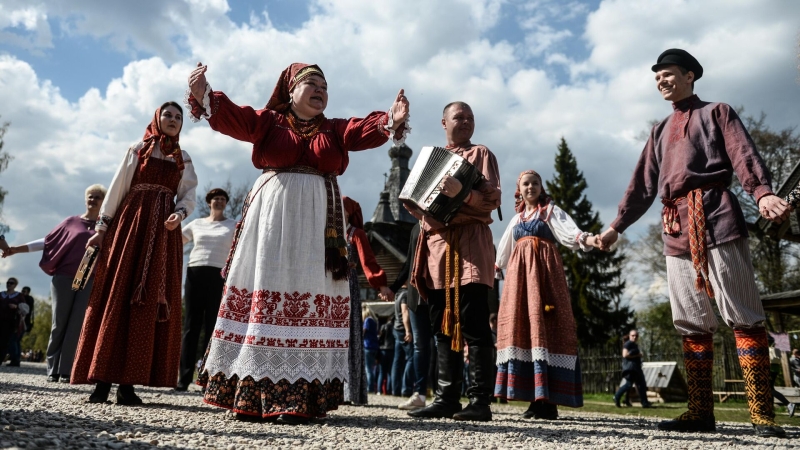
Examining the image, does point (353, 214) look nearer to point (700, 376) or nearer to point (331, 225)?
point (331, 225)

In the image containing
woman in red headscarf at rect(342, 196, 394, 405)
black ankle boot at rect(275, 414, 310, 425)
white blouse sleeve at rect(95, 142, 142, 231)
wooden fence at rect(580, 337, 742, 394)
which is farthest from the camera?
wooden fence at rect(580, 337, 742, 394)

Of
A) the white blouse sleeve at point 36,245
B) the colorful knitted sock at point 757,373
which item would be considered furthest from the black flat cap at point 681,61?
the white blouse sleeve at point 36,245

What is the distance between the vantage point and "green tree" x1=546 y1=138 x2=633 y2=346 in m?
36.8

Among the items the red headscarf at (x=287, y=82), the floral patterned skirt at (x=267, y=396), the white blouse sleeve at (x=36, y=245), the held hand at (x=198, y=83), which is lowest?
the floral patterned skirt at (x=267, y=396)

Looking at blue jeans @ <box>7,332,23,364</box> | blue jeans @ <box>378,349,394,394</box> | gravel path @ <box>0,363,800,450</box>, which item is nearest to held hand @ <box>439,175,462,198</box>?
gravel path @ <box>0,363,800,450</box>

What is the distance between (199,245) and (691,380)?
17.5 feet

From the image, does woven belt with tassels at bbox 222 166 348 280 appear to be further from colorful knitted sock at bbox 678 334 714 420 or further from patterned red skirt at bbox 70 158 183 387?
colorful knitted sock at bbox 678 334 714 420

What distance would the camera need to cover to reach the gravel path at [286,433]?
8.39ft

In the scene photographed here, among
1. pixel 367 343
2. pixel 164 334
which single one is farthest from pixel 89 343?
pixel 367 343

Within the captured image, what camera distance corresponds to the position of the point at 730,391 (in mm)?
16891

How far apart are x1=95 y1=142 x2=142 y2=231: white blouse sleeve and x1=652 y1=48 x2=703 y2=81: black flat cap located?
3.99m

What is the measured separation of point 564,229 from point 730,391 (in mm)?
14792

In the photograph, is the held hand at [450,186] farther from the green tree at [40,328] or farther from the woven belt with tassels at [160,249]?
the green tree at [40,328]

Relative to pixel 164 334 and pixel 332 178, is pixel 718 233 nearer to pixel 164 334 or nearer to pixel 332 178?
pixel 332 178
